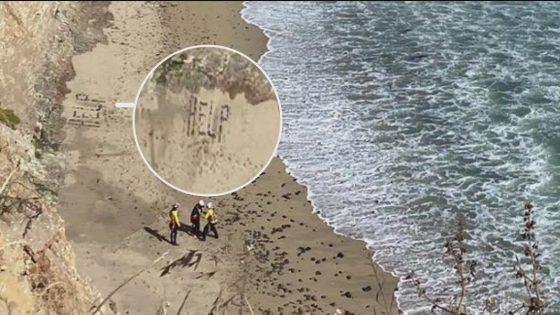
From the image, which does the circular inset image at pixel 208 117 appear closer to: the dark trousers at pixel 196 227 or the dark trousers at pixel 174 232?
the dark trousers at pixel 174 232

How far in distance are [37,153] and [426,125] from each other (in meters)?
9.23

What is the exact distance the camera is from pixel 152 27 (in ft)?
82.7

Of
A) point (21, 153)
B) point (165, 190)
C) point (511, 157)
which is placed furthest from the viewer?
point (511, 157)

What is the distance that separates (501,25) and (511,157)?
309 inches

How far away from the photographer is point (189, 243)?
16312 millimetres

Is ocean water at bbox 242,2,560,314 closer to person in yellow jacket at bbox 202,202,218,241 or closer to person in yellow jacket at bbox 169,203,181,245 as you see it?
person in yellow jacket at bbox 202,202,218,241

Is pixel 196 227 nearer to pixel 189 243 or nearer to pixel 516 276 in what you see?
pixel 189 243

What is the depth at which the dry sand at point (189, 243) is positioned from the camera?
14828mm

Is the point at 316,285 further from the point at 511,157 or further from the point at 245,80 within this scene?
the point at 245,80

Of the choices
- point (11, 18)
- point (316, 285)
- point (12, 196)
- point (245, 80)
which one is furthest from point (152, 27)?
point (245, 80)

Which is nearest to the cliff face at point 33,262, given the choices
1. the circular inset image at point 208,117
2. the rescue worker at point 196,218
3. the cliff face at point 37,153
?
the cliff face at point 37,153

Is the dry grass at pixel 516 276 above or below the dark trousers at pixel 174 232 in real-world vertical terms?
above

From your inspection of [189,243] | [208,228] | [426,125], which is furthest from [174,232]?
[426,125]

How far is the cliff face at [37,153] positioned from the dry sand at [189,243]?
0.59 metres
